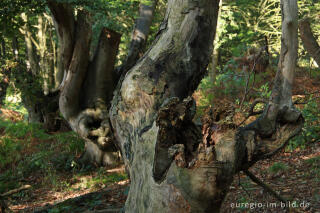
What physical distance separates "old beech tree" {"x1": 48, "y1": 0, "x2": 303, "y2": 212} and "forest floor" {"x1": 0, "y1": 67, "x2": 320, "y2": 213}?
0.79 meters

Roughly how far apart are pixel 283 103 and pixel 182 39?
126 cm

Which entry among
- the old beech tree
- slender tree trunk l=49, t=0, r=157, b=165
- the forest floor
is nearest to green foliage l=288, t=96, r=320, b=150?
the forest floor

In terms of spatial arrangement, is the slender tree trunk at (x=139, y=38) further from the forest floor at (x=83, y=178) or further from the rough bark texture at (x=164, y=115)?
the rough bark texture at (x=164, y=115)

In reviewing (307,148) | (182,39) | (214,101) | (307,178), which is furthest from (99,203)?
(214,101)

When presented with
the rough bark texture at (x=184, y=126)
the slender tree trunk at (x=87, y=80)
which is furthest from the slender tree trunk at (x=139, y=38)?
the rough bark texture at (x=184, y=126)

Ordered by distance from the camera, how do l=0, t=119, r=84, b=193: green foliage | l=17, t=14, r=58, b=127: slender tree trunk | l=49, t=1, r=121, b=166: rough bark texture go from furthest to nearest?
l=17, t=14, r=58, b=127: slender tree trunk < l=0, t=119, r=84, b=193: green foliage < l=49, t=1, r=121, b=166: rough bark texture

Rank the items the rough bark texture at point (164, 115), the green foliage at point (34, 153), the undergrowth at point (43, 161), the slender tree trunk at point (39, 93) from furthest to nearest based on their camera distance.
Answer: the slender tree trunk at point (39, 93) < the green foliage at point (34, 153) < the undergrowth at point (43, 161) < the rough bark texture at point (164, 115)

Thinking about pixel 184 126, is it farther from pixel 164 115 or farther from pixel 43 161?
pixel 43 161

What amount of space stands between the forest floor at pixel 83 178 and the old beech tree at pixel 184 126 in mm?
789

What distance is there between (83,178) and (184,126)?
5446mm

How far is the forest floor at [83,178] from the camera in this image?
366 cm

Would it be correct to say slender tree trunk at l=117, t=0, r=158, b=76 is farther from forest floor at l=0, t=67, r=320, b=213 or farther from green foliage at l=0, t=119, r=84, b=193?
green foliage at l=0, t=119, r=84, b=193

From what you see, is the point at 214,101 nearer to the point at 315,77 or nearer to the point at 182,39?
the point at 315,77

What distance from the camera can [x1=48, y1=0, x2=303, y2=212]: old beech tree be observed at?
1.91m
